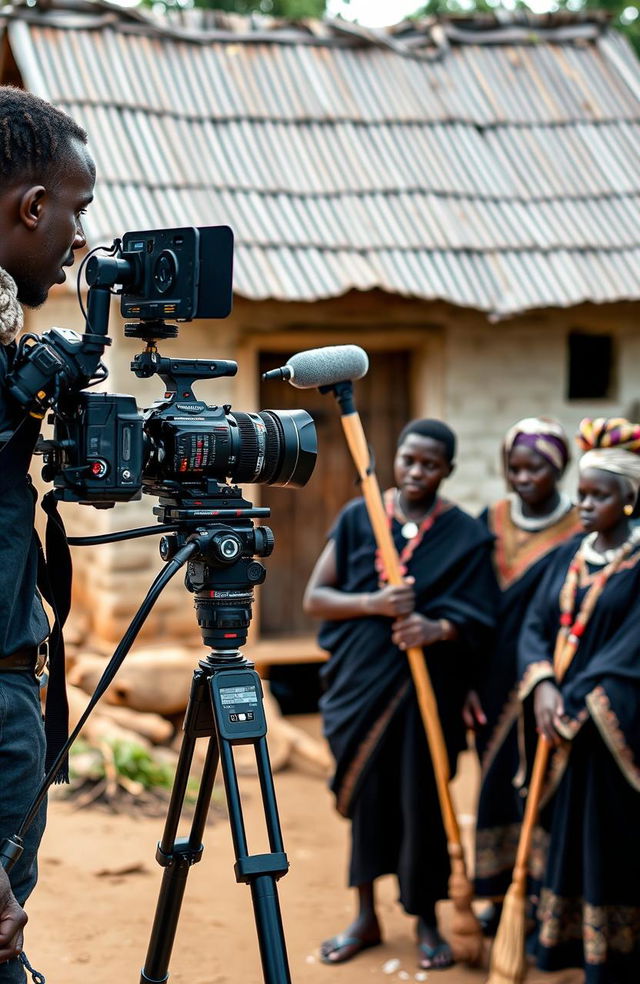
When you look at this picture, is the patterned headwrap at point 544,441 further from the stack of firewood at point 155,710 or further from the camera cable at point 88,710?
the stack of firewood at point 155,710

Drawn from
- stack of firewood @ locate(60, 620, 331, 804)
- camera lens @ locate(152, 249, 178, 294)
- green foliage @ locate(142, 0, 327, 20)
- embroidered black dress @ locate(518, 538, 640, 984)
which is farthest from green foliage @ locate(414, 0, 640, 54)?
camera lens @ locate(152, 249, 178, 294)

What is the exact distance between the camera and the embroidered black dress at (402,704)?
414 cm

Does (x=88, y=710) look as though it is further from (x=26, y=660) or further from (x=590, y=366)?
(x=590, y=366)

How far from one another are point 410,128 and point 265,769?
589 cm

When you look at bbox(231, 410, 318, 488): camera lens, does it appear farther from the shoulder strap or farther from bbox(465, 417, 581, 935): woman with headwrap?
bbox(465, 417, 581, 935): woman with headwrap

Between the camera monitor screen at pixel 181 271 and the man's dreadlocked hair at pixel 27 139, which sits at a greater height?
the man's dreadlocked hair at pixel 27 139

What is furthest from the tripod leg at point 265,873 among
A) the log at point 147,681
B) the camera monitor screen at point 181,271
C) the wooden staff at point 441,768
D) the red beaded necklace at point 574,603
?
the log at point 147,681

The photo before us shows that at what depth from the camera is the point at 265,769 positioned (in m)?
2.29

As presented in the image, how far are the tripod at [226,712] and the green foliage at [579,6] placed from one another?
28.8ft

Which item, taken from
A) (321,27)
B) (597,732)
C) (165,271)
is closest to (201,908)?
(597,732)

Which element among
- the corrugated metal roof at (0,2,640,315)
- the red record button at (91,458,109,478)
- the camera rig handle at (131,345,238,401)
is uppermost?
the corrugated metal roof at (0,2,640,315)

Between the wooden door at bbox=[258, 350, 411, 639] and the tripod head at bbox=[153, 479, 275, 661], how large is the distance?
4944mm

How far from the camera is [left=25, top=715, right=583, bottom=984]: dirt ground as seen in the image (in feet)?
13.2

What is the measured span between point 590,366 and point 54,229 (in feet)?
19.9
